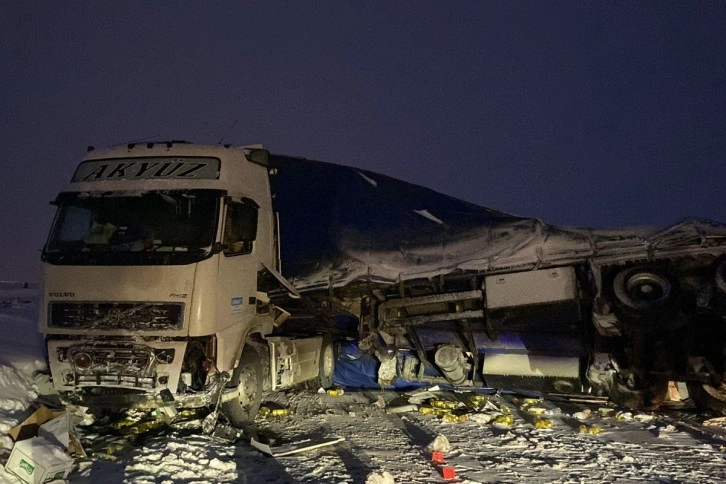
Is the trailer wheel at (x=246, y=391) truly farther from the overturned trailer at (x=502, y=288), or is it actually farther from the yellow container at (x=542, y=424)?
the yellow container at (x=542, y=424)

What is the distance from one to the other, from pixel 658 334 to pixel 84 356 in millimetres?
7318

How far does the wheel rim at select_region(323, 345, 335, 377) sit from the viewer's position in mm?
10193

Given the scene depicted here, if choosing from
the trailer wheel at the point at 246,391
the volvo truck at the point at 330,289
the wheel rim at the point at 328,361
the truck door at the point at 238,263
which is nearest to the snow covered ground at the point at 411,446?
the trailer wheel at the point at 246,391

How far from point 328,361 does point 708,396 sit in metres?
5.95

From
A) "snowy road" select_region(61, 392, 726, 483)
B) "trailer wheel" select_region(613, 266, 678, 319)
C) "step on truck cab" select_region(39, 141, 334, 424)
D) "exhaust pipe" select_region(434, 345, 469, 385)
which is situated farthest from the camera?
"exhaust pipe" select_region(434, 345, 469, 385)

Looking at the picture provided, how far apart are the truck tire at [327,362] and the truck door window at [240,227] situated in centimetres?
327

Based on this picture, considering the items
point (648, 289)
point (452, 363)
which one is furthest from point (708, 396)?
point (452, 363)

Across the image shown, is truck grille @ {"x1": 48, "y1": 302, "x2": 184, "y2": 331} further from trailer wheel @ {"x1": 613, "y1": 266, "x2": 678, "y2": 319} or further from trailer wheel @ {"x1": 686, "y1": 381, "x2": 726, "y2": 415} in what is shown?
trailer wheel @ {"x1": 686, "y1": 381, "x2": 726, "y2": 415}

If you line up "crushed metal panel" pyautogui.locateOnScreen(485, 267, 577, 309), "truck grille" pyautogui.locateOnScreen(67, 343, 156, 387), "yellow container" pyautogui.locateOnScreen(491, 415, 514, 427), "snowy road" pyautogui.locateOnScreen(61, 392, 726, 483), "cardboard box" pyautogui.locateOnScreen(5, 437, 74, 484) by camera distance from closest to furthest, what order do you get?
"cardboard box" pyautogui.locateOnScreen(5, 437, 74, 484) → "snowy road" pyautogui.locateOnScreen(61, 392, 726, 483) → "truck grille" pyautogui.locateOnScreen(67, 343, 156, 387) → "yellow container" pyautogui.locateOnScreen(491, 415, 514, 427) → "crushed metal panel" pyautogui.locateOnScreen(485, 267, 577, 309)

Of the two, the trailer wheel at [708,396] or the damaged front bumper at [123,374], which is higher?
the damaged front bumper at [123,374]

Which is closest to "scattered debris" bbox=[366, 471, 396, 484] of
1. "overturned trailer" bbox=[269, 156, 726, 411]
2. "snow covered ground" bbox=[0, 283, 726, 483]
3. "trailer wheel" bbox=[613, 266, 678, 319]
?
"snow covered ground" bbox=[0, 283, 726, 483]

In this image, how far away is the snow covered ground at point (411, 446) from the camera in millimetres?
5328

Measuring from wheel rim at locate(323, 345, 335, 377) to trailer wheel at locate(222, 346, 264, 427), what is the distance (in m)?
2.61

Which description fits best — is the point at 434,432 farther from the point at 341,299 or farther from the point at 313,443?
the point at 341,299
